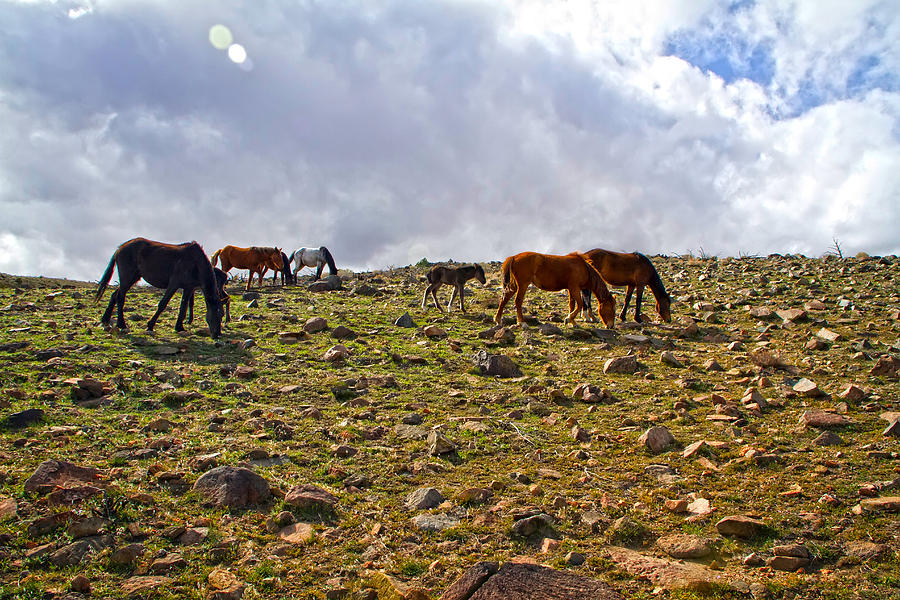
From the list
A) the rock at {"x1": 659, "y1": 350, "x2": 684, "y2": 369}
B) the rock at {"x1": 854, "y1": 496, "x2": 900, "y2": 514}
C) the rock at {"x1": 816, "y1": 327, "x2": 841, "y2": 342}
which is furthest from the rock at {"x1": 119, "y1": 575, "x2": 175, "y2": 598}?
the rock at {"x1": 816, "y1": 327, "x2": 841, "y2": 342}

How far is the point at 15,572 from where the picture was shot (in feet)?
12.1

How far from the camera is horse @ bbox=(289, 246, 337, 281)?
93.0 ft

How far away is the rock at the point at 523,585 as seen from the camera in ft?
11.6

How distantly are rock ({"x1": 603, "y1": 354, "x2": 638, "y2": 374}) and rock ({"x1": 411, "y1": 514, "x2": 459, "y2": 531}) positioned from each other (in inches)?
216

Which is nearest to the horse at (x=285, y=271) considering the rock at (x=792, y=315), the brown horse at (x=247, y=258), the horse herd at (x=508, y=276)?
the brown horse at (x=247, y=258)

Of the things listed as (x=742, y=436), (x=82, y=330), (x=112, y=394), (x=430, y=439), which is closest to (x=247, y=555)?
(x=430, y=439)

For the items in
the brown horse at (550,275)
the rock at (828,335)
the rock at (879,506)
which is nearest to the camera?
the rock at (879,506)

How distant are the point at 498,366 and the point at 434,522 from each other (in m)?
5.04

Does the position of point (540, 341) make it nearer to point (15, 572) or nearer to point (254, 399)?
point (254, 399)

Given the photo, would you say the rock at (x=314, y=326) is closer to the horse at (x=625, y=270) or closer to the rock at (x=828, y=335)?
the horse at (x=625, y=270)

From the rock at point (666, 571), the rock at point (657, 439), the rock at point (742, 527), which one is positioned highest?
the rock at point (657, 439)

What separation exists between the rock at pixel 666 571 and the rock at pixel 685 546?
0.11 metres

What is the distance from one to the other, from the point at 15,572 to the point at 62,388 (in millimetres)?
4824

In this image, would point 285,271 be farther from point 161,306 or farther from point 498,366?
point 498,366
